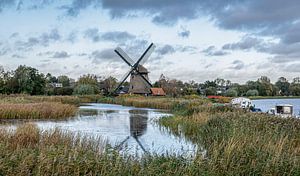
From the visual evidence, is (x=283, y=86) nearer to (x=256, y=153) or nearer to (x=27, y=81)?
(x=27, y=81)

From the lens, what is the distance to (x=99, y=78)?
96938 mm

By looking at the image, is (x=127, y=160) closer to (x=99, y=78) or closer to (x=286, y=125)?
(x=286, y=125)

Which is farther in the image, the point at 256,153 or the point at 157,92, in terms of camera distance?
the point at 157,92

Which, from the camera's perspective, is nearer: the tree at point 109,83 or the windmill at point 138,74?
the windmill at point 138,74

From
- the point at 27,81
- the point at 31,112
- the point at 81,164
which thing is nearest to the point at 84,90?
the point at 27,81

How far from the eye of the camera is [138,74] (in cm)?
5456

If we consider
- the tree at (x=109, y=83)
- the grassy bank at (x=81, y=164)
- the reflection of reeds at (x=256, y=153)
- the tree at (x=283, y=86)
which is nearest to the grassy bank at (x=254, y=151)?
the reflection of reeds at (x=256, y=153)

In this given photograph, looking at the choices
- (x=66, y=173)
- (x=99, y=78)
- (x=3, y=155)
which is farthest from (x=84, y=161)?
(x=99, y=78)

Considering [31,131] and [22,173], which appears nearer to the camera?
[22,173]

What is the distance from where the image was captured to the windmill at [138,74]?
176 ft

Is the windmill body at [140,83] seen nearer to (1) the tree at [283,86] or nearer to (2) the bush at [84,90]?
(2) the bush at [84,90]

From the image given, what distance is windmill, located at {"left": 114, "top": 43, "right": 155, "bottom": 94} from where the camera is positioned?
176ft

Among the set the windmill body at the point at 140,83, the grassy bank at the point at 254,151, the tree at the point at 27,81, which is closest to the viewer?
the grassy bank at the point at 254,151

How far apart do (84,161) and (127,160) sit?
36.6 inches
